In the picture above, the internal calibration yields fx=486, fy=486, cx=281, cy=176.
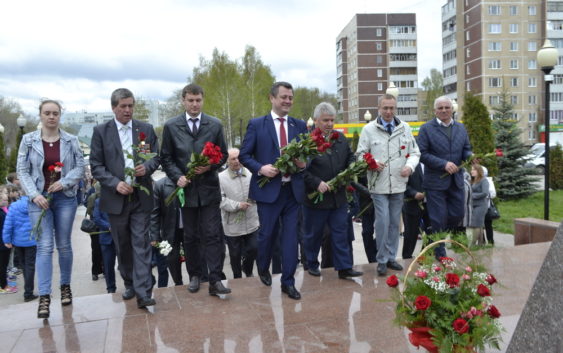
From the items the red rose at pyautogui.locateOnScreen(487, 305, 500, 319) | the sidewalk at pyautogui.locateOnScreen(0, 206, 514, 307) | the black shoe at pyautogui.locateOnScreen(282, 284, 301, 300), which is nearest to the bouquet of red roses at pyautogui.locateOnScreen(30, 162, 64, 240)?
the sidewalk at pyautogui.locateOnScreen(0, 206, 514, 307)

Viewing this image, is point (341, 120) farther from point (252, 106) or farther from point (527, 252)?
point (527, 252)

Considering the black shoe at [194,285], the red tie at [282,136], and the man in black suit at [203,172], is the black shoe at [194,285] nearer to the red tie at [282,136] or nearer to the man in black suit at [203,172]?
the man in black suit at [203,172]

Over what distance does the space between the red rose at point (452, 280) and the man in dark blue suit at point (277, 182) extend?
2123mm

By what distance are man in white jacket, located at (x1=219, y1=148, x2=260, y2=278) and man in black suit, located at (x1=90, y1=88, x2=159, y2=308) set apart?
1.92m

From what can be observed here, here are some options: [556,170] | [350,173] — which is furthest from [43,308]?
[556,170]

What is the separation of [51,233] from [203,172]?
→ 1.64 metres

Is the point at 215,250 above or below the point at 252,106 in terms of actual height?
below

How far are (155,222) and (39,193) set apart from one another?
6.30ft

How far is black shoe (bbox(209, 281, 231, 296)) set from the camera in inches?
205

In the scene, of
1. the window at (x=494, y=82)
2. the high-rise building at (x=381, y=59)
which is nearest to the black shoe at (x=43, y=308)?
the window at (x=494, y=82)

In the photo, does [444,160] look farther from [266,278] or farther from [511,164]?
[511,164]

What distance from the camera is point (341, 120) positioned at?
10488cm

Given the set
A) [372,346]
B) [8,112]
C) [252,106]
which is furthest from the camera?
[8,112]

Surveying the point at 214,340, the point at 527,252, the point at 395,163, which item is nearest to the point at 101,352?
the point at 214,340
